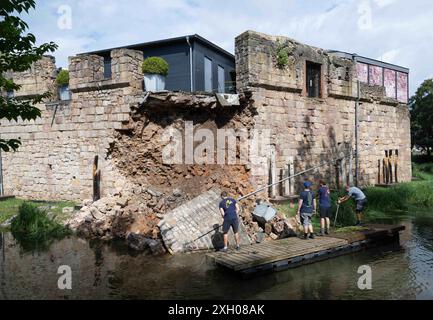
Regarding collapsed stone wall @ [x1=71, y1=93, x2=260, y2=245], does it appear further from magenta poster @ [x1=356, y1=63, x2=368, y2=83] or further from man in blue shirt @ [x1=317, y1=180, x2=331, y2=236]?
magenta poster @ [x1=356, y1=63, x2=368, y2=83]

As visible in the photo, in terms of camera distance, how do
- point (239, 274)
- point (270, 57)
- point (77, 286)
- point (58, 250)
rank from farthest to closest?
point (270, 57) < point (58, 250) < point (239, 274) < point (77, 286)

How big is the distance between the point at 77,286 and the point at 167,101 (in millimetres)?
6004

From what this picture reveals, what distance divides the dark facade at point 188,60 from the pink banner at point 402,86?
2169cm

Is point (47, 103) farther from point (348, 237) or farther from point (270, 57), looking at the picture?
point (348, 237)

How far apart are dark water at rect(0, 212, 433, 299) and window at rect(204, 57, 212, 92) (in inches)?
337

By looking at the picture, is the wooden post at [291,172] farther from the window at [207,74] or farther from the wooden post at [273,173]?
the window at [207,74]

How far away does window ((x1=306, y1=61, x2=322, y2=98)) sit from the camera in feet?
44.3

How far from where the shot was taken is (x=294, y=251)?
26.1ft

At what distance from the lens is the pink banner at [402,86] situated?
31.8 m

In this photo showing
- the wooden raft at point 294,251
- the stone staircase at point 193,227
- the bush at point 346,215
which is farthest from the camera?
the bush at point 346,215

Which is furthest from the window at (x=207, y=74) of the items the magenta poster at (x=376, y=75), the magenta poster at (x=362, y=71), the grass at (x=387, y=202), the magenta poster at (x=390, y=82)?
the magenta poster at (x=390, y=82)

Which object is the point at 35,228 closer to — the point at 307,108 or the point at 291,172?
the point at 291,172
